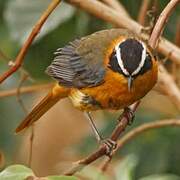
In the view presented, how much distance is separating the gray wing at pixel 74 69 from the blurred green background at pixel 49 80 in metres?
0.21

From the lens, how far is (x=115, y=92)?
2.91m

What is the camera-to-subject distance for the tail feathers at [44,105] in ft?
10.4

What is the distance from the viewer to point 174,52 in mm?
2756

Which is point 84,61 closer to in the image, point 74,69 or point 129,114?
point 74,69

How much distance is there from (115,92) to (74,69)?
0.29 meters

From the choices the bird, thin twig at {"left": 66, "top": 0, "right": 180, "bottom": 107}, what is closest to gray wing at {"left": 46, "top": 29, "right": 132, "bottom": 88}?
the bird

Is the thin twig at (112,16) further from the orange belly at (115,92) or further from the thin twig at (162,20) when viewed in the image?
the thin twig at (162,20)

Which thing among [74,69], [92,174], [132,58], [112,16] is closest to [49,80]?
[74,69]

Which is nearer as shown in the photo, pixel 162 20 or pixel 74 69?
pixel 162 20

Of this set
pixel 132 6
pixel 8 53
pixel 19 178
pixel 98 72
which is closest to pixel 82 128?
pixel 8 53

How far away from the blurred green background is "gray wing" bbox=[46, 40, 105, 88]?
0.21m

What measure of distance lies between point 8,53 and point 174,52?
1.46 metres

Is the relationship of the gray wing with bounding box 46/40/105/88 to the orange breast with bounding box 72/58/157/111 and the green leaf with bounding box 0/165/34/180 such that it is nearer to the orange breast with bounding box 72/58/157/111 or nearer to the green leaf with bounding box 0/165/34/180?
the orange breast with bounding box 72/58/157/111

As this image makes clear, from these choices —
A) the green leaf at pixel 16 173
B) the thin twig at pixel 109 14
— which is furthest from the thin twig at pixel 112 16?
the green leaf at pixel 16 173
